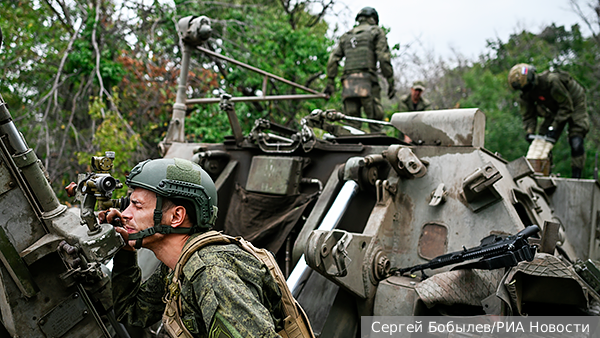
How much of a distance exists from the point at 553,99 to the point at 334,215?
4.71 metres

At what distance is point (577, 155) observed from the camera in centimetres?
700

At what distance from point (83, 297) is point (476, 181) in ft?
8.71

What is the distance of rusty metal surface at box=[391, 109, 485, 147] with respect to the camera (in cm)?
391

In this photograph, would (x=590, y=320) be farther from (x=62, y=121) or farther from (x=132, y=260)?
(x=62, y=121)

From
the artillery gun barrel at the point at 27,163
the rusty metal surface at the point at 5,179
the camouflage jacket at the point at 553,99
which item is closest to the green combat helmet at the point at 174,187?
the artillery gun barrel at the point at 27,163

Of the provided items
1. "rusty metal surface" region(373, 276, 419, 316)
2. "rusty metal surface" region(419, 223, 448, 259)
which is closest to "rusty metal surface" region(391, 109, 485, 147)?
"rusty metal surface" region(419, 223, 448, 259)

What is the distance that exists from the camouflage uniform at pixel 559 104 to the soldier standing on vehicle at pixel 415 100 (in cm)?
314

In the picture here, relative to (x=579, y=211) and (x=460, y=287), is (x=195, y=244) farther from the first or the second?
(x=579, y=211)

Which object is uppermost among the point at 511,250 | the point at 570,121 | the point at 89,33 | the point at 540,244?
the point at 89,33

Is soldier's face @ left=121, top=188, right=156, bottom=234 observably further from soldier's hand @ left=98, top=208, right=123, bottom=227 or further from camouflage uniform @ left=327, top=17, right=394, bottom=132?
camouflage uniform @ left=327, top=17, right=394, bottom=132

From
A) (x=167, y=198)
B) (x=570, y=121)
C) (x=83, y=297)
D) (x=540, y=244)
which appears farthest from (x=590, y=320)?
(x=570, y=121)

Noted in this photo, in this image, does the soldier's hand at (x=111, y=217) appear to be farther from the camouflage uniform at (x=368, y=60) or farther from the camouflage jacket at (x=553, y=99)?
the camouflage jacket at (x=553, y=99)

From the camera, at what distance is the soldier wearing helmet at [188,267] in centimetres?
186

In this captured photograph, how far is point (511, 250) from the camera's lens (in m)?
2.91
